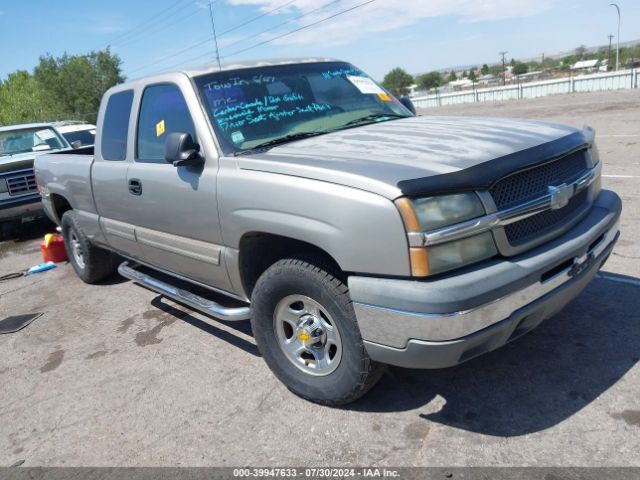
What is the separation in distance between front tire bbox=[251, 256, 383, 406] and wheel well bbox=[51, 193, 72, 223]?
3.78 m

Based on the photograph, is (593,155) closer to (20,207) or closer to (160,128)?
(160,128)

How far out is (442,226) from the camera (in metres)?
2.39

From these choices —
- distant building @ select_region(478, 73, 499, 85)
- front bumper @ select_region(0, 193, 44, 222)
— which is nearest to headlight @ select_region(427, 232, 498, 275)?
front bumper @ select_region(0, 193, 44, 222)

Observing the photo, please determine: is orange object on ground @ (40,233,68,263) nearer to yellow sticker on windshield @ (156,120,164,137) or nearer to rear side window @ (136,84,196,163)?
rear side window @ (136,84,196,163)

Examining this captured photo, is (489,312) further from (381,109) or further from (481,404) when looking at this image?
(381,109)

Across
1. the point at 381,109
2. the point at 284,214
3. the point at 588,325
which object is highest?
the point at 381,109

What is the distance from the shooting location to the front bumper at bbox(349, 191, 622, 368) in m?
2.33

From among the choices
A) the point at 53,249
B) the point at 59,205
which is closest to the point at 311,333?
the point at 59,205

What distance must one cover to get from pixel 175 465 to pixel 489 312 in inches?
68.8

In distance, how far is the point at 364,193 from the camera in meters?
2.46

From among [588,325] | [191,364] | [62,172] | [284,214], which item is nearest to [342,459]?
[284,214]

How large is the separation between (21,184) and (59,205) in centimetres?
339

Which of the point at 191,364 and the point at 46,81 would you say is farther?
the point at 46,81

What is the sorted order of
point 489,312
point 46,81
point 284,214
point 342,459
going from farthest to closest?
point 46,81 → point 284,214 → point 342,459 → point 489,312
